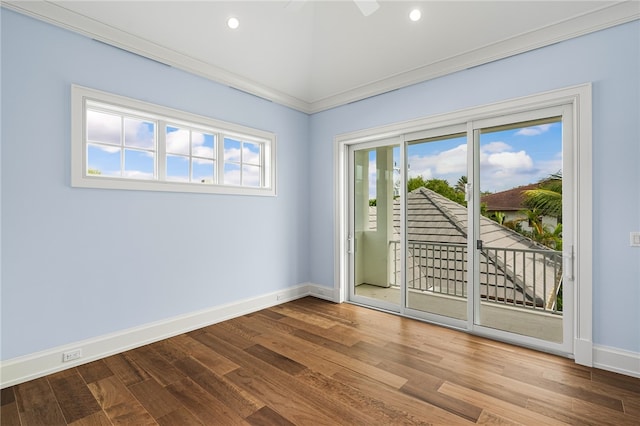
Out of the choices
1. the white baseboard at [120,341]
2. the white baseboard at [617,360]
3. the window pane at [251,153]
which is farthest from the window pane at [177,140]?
the white baseboard at [617,360]

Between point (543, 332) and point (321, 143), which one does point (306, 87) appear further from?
point (543, 332)

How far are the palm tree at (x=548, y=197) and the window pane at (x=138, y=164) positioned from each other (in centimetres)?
381

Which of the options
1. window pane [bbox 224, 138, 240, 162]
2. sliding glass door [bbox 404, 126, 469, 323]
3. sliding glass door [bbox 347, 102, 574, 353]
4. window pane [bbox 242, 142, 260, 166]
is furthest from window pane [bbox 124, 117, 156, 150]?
sliding glass door [bbox 404, 126, 469, 323]

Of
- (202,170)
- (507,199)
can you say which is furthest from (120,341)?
Answer: (507,199)

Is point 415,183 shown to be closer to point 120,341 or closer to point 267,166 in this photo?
point 267,166

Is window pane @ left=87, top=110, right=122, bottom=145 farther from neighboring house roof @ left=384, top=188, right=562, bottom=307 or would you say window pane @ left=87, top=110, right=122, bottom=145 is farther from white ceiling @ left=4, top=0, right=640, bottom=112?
neighboring house roof @ left=384, top=188, right=562, bottom=307

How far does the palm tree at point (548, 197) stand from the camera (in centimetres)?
284

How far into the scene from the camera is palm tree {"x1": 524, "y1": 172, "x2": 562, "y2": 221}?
9.33 ft

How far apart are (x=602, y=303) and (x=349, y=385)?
2224 millimetres

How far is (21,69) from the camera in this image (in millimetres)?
2365

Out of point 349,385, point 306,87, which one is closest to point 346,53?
point 306,87

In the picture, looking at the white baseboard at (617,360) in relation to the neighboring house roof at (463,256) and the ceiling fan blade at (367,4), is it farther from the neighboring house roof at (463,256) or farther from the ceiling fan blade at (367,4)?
the ceiling fan blade at (367,4)

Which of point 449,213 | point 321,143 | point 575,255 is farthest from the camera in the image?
point 321,143

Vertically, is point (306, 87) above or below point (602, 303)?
above
